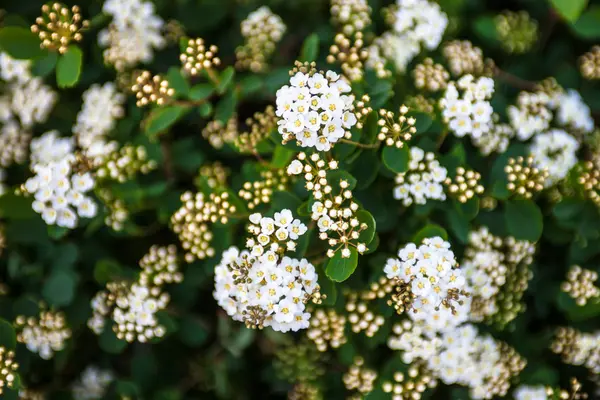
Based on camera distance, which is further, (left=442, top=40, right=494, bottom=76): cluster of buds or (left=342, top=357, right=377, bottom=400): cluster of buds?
(left=442, top=40, right=494, bottom=76): cluster of buds

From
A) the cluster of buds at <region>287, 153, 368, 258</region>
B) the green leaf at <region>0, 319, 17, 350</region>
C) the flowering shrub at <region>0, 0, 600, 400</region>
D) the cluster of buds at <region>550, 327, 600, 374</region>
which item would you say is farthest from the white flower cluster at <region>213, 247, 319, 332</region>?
the cluster of buds at <region>550, 327, 600, 374</region>

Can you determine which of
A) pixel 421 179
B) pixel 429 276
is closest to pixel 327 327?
pixel 429 276

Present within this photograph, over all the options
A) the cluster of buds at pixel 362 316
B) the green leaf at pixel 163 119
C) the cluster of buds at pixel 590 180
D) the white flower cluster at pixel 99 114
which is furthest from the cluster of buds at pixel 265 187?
the cluster of buds at pixel 590 180

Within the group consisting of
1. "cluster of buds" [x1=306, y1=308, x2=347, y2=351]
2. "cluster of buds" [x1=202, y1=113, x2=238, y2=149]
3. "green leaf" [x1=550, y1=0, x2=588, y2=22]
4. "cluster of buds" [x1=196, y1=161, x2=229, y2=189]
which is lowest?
"cluster of buds" [x1=306, y1=308, x2=347, y2=351]

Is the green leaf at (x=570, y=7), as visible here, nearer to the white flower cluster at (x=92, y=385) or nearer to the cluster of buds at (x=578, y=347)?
the cluster of buds at (x=578, y=347)

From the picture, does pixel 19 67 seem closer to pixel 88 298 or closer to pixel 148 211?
pixel 148 211

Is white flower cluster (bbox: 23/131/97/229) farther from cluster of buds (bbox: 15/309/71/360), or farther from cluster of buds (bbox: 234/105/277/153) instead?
cluster of buds (bbox: 234/105/277/153)

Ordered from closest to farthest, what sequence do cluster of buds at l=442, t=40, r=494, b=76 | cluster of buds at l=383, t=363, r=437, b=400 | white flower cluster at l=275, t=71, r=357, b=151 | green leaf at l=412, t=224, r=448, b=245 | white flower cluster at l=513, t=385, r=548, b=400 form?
white flower cluster at l=275, t=71, r=357, b=151 < green leaf at l=412, t=224, r=448, b=245 < cluster of buds at l=383, t=363, r=437, b=400 < white flower cluster at l=513, t=385, r=548, b=400 < cluster of buds at l=442, t=40, r=494, b=76
